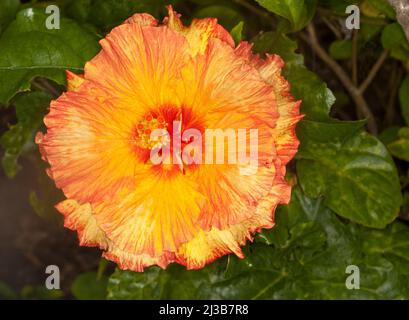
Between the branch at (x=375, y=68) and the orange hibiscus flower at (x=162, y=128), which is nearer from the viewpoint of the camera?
the orange hibiscus flower at (x=162, y=128)

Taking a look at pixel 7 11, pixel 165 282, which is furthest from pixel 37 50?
pixel 165 282

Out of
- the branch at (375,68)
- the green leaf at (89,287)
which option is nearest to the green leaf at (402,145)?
the branch at (375,68)

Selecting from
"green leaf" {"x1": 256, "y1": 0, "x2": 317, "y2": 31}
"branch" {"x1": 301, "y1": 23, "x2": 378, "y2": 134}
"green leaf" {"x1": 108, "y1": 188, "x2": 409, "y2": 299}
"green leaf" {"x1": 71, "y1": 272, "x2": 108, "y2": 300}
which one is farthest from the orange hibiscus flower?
"green leaf" {"x1": 71, "y1": 272, "x2": 108, "y2": 300}

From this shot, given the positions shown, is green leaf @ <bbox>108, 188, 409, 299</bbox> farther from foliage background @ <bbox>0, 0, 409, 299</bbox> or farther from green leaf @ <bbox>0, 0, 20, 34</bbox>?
green leaf @ <bbox>0, 0, 20, 34</bbox>

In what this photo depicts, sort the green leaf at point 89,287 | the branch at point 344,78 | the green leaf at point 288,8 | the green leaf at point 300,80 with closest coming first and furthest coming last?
the green leaf at point 288,8
the green leaf at point 300,80
the branch at point 344,78
the green leaf at point 89,287

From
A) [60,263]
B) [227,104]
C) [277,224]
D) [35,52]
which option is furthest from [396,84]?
[60,263]

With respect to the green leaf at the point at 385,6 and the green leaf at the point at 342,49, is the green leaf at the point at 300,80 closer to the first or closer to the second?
the green leaf at the point at 385,6

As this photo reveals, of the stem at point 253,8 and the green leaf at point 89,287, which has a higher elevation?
the stem at point 253,8

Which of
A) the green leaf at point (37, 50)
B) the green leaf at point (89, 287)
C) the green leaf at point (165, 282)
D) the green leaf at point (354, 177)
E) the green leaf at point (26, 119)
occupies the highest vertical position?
the green leaf at point (37, 50)
